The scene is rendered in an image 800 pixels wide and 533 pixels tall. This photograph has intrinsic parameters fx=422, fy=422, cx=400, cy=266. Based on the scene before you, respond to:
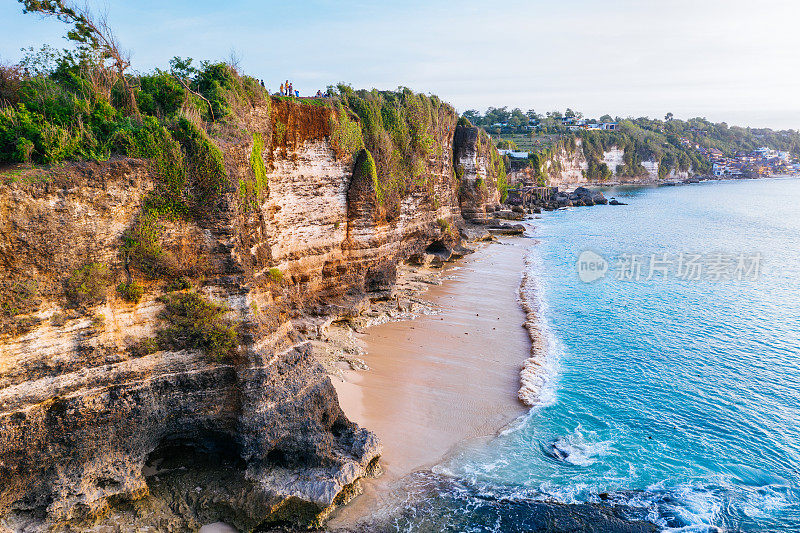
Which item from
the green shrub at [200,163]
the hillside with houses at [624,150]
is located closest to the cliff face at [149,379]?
the green shrub at [200,163]

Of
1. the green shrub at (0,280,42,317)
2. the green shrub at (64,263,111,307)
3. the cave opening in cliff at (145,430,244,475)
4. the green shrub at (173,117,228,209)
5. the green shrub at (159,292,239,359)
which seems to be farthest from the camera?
the cave opening in cliff at (145,430,244,475)

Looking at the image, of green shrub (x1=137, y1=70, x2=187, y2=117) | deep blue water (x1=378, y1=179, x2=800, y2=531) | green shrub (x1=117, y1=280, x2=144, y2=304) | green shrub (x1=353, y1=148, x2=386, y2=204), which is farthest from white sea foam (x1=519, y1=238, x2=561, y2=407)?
green shrub (x1=137, y1=70, x2=187, y2=117)

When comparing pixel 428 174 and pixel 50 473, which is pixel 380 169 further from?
pixel 50 473

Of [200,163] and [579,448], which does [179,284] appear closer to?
[200,163]

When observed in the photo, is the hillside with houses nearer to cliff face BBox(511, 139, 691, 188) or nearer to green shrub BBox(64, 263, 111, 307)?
cliff face BBox(511, 139, 691, 188)

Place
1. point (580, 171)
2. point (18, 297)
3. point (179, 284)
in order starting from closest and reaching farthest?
point (18, 297) → point (179, 284) → point (580, 171)

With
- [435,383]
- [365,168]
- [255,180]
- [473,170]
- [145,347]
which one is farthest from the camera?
[473,170]

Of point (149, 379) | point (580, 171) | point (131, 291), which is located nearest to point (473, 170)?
point (131, 291)
